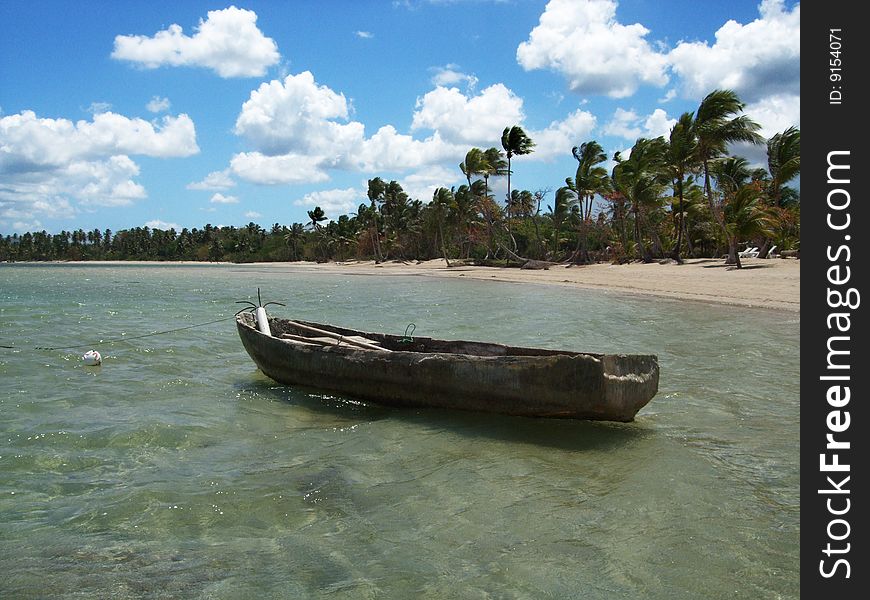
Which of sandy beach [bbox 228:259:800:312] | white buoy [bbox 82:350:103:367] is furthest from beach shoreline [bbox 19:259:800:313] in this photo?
white buoy [bbox 82:350:103:367]

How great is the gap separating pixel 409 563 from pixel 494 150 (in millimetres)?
51519

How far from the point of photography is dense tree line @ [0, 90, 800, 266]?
3278cm

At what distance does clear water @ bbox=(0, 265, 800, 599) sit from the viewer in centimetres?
386

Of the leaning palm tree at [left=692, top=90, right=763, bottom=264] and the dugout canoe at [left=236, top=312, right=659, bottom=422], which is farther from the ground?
the leaning palm tree at [left=692, top=90, right=763, bottom=264]

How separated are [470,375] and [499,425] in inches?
27.9

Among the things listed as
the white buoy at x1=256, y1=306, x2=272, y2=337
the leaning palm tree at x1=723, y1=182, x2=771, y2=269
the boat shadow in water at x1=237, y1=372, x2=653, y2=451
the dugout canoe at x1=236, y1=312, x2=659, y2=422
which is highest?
the leaning palm tree at x1=723, y1=182, x2=771, y2=269

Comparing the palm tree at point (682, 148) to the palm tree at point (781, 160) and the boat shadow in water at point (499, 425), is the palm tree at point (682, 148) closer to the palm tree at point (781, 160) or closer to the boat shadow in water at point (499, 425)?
the palm tree at point (781, 160)

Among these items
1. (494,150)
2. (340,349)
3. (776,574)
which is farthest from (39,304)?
(494,150)

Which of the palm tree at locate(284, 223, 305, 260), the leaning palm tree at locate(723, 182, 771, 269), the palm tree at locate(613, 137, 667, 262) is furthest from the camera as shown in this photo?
the palm tree at locate(284, 223, 305, 260)

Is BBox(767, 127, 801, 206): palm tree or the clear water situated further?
BBox(767, 127, 801, 206): palm tree

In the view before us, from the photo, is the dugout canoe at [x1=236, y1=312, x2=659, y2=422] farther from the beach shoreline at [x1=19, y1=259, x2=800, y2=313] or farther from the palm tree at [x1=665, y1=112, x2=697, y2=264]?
the palm tree at [x1=665, y1=112, x2=697, y2=264]

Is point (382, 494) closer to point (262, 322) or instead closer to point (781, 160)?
point (262, 322)

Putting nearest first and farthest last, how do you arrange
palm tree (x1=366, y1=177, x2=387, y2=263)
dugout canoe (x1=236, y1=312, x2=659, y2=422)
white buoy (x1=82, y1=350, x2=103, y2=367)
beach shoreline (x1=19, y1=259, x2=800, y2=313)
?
dugout canoe (x1=236, y1=312, x2=659, y2=422)
white buoy (x1=82, y1=350, x2=103, y2=367)
beach shoreline (x1=19, y1=259, x2=800, y2=313)
palm tree (x1=366, y1=177, x2=387, y2=263)

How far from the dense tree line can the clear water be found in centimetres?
2630
